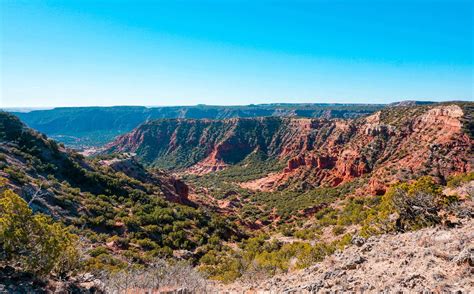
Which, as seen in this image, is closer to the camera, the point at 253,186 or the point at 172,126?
the point at 253,186

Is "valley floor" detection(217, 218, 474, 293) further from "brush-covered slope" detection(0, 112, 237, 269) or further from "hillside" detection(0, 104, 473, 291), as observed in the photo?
"brush-covered slope" detection(0, 112, 237, 269)

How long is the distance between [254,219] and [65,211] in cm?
3220

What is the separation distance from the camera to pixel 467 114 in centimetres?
5672

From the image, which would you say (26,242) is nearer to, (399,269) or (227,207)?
(399,269)

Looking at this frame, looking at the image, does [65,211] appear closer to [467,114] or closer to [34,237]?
[34,237]

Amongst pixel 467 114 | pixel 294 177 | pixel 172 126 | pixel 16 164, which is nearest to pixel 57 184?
pixel 16 164

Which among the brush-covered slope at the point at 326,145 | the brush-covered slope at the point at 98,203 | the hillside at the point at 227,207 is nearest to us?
the hillside at the point at 227,207

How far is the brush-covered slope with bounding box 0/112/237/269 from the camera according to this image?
2666 centimetres

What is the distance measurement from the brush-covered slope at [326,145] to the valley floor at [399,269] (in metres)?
31.1

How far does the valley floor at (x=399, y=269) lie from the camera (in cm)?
962

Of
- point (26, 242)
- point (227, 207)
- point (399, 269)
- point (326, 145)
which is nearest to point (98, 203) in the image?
point (26, 242)

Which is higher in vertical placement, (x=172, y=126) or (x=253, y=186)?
(x=172, y=126)

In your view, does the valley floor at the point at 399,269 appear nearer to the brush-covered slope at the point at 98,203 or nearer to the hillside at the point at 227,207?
the hillside at the point at 227,207

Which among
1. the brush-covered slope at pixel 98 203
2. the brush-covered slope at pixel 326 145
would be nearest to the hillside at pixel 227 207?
the brush-covered slope at pixel 98 203
